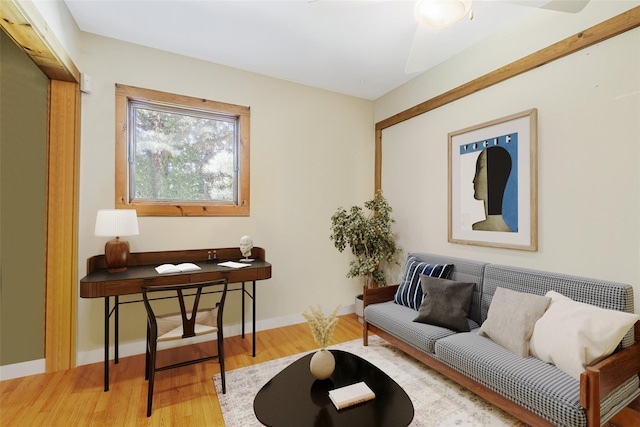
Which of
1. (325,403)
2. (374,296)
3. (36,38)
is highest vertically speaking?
(36,38)

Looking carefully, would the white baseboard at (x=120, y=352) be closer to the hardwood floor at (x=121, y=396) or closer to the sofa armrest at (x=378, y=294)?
the hardwood floor at (x=121, y=396)

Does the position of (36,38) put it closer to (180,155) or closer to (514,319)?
(180,155)

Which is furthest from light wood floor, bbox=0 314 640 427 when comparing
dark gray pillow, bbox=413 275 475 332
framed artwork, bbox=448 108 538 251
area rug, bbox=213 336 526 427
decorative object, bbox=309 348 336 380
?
framed artwork, bbox=448 108 538 251

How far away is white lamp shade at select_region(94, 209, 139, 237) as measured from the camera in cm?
229

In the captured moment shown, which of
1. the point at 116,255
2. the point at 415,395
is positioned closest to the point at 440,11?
the point at 415,395

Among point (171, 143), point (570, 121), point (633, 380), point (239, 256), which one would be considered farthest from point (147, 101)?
point (633, 380)

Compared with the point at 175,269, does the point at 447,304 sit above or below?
below

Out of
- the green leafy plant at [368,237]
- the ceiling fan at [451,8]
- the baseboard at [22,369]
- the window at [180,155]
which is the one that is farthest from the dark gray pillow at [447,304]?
the baseboard at [22,369]

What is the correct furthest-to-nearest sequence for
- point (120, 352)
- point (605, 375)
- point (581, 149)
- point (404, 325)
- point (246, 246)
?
point (246, 246) < point (120, 352) < point (404, 325) < point (581, 149) < point (605, 375)

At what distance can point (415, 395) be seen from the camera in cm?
210

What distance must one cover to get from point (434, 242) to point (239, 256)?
2176 millimetres

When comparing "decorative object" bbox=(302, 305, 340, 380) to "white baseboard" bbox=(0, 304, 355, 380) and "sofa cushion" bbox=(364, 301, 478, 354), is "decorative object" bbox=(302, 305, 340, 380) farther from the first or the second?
"white baseboard" bbox=(0, 304, 355, 380)

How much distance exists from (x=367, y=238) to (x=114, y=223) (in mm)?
2501

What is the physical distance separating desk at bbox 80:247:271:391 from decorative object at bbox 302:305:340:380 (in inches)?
42.2
